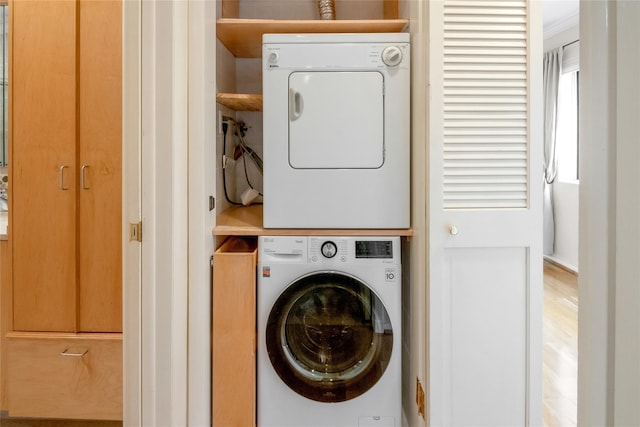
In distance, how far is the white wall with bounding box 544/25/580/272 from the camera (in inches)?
196

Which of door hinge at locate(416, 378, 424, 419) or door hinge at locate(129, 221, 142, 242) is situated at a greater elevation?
door hinge at locate(129, 221, 142, 242)

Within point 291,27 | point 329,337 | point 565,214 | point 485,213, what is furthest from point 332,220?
point 565,214

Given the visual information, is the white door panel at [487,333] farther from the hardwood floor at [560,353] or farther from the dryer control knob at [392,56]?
the dryer control knob at [392,56]

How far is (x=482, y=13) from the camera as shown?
5.86ft

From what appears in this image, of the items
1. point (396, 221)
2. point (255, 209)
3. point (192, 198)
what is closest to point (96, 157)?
point (192, 198)

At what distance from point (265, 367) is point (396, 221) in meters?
0.82

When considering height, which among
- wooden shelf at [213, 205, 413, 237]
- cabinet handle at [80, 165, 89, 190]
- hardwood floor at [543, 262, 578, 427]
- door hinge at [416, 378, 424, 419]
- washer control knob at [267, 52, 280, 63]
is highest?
washer control knob at [267, 52, 280, 63]

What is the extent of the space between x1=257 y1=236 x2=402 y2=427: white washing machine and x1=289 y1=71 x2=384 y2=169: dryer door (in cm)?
33

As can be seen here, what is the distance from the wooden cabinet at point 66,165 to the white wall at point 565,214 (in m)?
4.49

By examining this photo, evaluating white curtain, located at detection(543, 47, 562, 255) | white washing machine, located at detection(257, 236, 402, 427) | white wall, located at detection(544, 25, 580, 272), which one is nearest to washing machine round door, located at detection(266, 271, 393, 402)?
white washing machine, located at detection(257, 236, 402, 427)

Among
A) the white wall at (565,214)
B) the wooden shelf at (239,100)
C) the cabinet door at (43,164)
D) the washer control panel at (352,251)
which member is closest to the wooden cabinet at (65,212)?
the cabinet door at (43,164)

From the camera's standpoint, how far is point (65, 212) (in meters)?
1.98

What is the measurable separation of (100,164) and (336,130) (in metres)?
0.98

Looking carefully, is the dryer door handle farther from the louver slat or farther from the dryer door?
the louver slat
